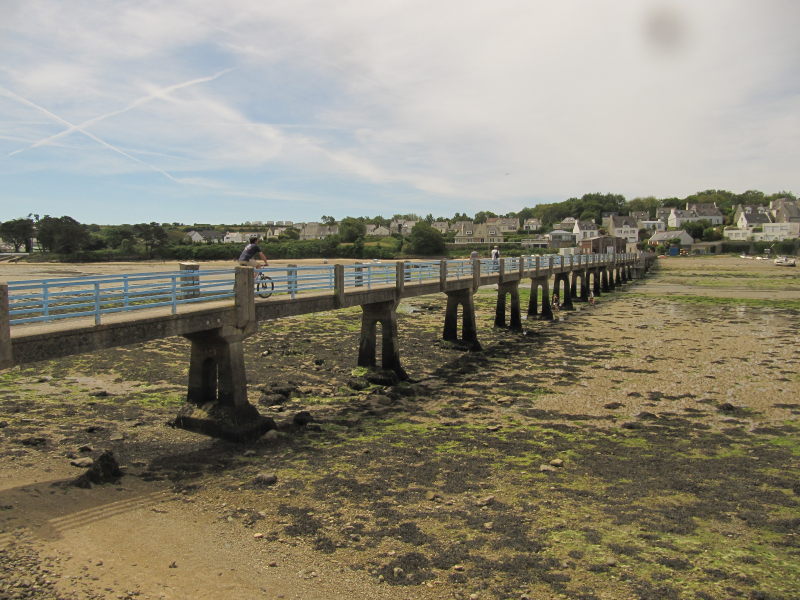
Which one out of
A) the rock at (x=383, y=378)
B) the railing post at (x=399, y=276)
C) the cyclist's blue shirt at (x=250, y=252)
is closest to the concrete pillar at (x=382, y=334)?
the rock at (x=383, y=378)

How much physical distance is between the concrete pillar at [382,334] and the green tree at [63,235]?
108121mm

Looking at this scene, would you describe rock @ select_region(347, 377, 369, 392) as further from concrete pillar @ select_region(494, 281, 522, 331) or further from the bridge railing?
concrete pillar @ select_region(494, 281, 522, 331)

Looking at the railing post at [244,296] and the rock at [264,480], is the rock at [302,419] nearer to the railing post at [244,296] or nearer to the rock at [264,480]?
the railing post at [244,296]

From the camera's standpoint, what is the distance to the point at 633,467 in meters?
10.7

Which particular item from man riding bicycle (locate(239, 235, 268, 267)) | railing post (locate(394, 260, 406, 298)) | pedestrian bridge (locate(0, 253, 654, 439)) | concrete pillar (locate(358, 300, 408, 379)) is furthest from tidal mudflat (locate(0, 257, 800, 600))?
man riding bicycle (locate(239, 235, 268, 267))

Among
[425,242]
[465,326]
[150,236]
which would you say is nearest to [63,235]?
[150,236]

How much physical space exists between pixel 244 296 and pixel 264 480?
4.22 metres

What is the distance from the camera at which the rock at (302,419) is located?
12988mm

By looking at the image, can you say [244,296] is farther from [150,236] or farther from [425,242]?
[150,236]

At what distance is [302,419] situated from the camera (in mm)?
13039

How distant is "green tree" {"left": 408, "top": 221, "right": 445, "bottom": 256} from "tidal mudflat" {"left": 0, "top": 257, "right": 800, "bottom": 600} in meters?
98.4

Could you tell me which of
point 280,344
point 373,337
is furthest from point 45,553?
point 280,344

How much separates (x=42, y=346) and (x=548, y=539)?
8.05 metres

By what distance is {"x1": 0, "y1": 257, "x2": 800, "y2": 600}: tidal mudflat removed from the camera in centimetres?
704
